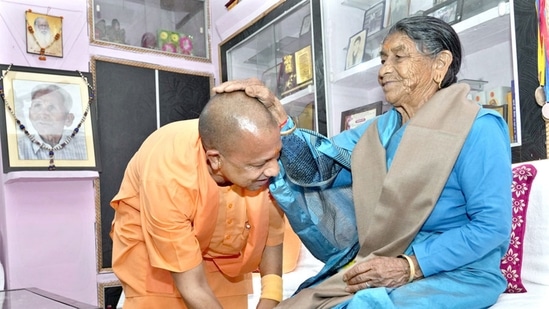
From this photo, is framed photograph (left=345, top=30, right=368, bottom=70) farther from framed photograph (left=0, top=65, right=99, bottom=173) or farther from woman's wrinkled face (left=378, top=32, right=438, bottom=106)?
framed photograph (left=0, top=65, right=99, bottom=173)

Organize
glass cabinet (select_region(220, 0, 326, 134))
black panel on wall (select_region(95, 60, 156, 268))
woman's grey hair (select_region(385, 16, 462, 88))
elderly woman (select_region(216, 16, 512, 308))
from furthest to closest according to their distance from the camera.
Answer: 1. black panel on wall (select_region(95, 60, 156, 268))
2. glass cabinet (select_region(220, 0, 326, 134))
3. woman's grey hair (select_region(385, 16, 462, 88))
4. elderly woman (select_region(216, 16, 512, 308))

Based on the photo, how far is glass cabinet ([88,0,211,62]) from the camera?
4.14 meters

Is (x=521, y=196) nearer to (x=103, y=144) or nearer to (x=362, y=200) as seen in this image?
(x=362, y=200)

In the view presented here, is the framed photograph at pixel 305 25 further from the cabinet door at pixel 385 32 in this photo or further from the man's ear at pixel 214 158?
the man's ear at pixel 214 158

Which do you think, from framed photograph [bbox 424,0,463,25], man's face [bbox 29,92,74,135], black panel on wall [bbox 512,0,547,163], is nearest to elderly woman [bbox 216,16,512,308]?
black panel on wall [bbox 512,0,547,163]

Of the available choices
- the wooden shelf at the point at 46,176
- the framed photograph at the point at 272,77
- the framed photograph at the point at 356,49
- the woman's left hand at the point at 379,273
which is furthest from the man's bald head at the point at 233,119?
the wooden shelf at the point at 46,176

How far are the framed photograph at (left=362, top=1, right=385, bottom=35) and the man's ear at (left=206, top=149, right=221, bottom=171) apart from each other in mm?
1768

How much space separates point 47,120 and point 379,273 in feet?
9.98

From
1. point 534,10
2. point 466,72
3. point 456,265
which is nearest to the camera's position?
point 456,265

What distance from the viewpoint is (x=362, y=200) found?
4.84ft

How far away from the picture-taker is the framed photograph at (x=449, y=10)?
2.32 meters

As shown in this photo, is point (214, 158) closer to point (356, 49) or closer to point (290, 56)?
point (356, 49)

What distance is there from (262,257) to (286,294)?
656 mm

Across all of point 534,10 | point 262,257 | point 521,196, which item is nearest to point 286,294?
point 262,257
